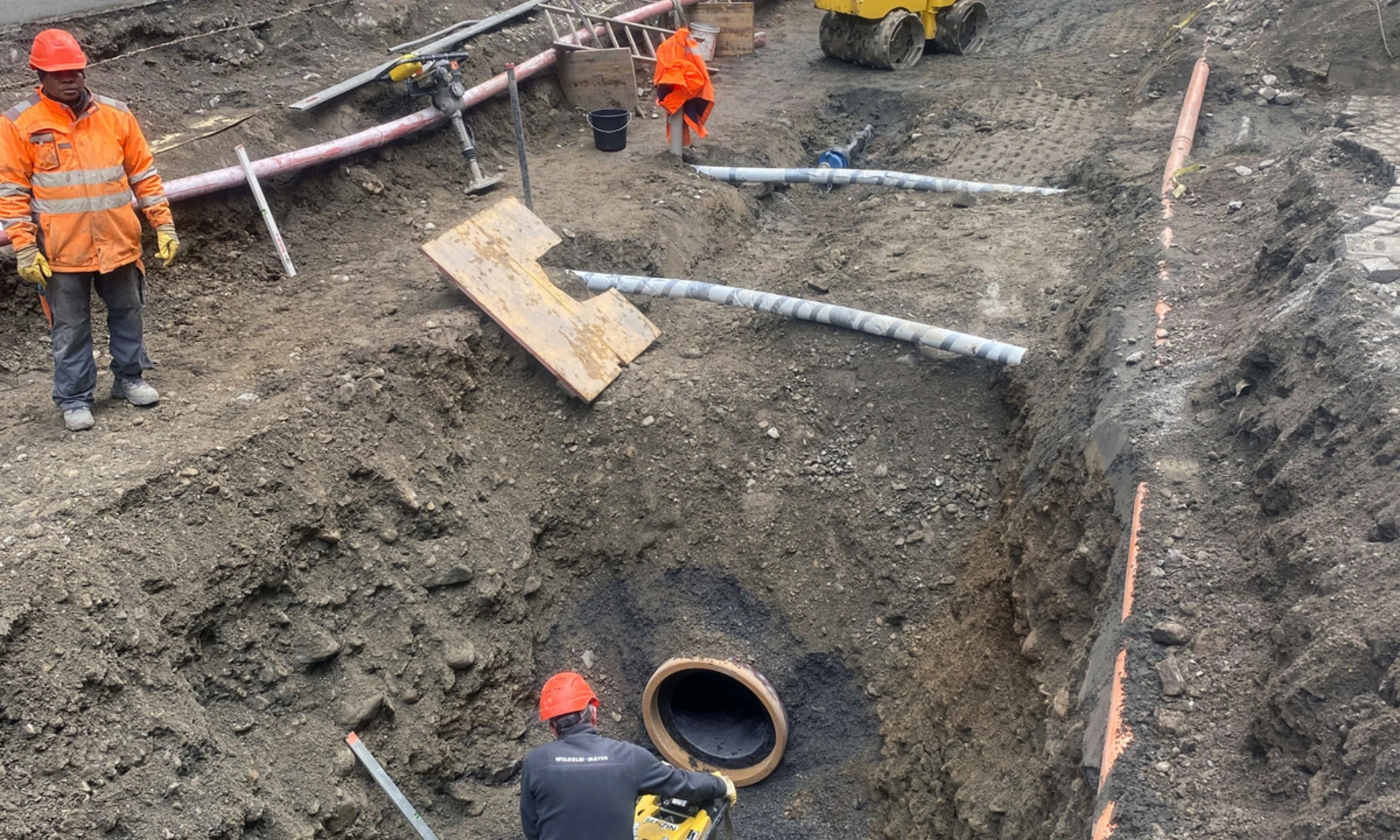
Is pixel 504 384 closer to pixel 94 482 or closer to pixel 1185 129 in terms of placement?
pixel 94 482

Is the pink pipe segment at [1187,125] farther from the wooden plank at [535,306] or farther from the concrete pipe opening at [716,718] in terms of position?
the concrete pipe opening at [716,718]

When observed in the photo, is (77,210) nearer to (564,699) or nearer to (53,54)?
(53,54)

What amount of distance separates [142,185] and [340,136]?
2.99 metres

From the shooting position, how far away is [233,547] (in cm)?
458

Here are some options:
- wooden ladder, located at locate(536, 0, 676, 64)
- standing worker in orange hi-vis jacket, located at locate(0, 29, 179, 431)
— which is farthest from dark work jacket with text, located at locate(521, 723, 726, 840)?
wooden ladder, located at locate(536, 0, 676, 64)

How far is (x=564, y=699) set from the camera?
12.6 ft

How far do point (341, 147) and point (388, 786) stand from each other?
15.3 feet

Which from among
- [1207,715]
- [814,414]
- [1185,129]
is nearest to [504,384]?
[814,414]

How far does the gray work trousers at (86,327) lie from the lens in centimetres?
480

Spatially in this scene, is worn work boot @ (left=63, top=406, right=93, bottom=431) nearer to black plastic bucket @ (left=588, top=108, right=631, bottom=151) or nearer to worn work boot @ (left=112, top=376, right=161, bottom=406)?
worn work boot @ (left=112, top=376, right=161, bottom=406)

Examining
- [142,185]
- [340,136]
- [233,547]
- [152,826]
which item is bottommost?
[152,826]

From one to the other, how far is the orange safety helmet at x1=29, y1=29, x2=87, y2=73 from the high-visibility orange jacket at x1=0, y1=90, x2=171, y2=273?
19 cm

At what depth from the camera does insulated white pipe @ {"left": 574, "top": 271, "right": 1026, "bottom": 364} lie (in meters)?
5.66

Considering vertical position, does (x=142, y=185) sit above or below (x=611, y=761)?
above
